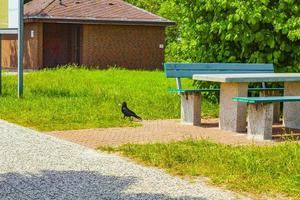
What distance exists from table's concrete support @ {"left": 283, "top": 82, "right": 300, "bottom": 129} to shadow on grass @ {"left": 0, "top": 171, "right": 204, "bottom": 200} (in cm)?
543

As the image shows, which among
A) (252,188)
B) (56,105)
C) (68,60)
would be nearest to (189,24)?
(56,105)

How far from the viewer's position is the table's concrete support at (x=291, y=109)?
11547 millimetres

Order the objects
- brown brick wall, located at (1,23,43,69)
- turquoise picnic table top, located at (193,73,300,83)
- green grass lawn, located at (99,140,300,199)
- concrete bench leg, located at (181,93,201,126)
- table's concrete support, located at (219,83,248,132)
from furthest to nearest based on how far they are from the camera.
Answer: brown brick wall, located at (1,23,43,69) < concrete bench leg, located at (181,93,201,126) < table's concrete support, located at (219,83,248,132) < turquoise picnic table top, located at (193,73,300,83) < green grass lawn, located at (99,140,300,199)

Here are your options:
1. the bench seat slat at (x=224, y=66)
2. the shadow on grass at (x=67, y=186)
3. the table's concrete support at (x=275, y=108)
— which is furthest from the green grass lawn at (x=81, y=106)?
the shadow on grass at (x=67, y=186)

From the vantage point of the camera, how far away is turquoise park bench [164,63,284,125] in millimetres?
11789

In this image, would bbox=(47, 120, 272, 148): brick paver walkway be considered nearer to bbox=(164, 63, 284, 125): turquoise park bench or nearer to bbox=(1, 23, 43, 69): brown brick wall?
bbox=(164, 63, 284, 125): turquoise park bench

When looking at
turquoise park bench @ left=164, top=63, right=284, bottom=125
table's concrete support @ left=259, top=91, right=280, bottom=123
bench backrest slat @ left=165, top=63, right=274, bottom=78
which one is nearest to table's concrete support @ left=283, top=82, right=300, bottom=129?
turquoise park bench @ left=164, top=63, right=284, bottom=125

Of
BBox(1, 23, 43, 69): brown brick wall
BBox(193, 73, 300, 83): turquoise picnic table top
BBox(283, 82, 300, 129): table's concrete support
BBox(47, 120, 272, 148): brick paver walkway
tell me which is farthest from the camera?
BBox(1, 23, 43, 69): brown brick wall

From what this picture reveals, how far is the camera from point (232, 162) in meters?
7.62

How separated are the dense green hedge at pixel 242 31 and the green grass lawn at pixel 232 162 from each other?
4700 millimetres

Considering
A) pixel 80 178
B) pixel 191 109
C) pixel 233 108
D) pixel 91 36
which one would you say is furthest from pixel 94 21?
pixel 80 178

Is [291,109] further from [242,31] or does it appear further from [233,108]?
[242,31]

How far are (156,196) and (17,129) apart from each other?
510 cm

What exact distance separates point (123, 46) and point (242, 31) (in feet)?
76.4
